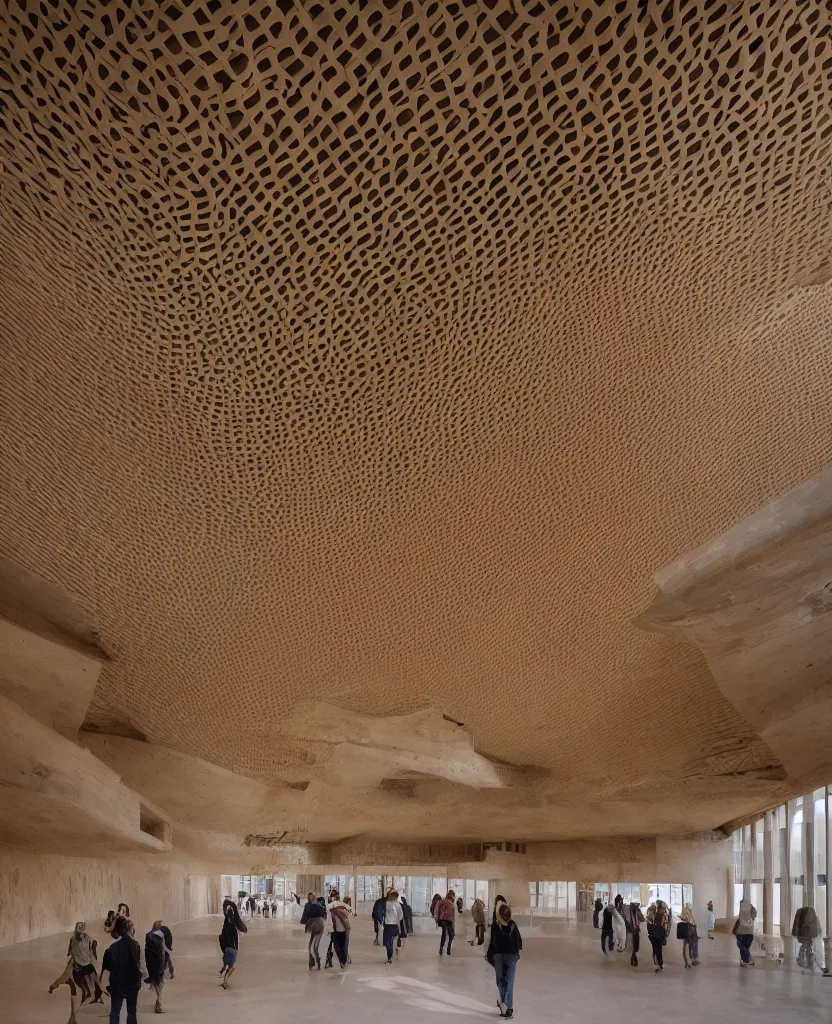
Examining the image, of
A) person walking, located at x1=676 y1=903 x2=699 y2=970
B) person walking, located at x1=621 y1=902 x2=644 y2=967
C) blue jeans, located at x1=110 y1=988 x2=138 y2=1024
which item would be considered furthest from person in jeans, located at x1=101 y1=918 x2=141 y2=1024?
person walking, located at x1=676 y1=903 x2=699 y2=970

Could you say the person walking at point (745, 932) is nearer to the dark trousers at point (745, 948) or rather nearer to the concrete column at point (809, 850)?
the dark trousers at point (745, 948)

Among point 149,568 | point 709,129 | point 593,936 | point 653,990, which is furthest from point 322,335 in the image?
point 593,936

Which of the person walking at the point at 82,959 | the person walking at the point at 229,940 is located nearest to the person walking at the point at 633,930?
the person walking at the point at 229,940

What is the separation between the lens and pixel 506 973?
7551 mm

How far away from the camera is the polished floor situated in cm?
747

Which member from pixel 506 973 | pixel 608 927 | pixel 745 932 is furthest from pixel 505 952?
pixel 608 927

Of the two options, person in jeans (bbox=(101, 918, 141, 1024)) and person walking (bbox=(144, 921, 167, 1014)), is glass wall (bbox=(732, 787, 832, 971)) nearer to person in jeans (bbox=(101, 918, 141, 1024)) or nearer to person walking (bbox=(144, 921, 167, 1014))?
person walking (bbox=(144, 921, 167, 1014))

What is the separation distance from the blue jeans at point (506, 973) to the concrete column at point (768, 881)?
43.6ft

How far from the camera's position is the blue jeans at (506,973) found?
750 cm

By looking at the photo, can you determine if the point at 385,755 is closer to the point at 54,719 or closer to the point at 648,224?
the point at 54,719

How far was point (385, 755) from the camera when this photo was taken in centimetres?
1216

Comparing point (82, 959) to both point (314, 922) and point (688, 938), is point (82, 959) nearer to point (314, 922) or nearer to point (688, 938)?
point (314, 922)

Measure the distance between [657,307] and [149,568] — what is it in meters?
4.91

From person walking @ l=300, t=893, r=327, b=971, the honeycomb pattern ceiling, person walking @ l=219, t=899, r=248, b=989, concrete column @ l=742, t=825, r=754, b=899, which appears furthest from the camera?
concrete column @ l=742, t=825, r=754, b=899
